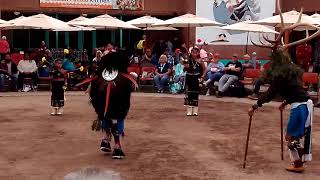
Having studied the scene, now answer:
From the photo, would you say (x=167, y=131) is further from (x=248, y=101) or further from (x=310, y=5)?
(x=310, y=5)

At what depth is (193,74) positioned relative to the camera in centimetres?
1284

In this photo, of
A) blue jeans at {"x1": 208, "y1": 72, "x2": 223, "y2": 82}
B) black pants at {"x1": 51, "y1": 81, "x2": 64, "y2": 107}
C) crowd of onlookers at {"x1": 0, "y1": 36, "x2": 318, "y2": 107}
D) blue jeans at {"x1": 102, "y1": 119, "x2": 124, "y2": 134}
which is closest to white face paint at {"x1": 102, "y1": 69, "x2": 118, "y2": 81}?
blue jeans at {"x1": 102, "y1": 119, "x2": 124, "y2": 134}

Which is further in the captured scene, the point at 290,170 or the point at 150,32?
the point at 150,32

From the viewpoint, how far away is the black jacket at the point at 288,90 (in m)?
7.25

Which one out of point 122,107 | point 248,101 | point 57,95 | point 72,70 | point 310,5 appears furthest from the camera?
point 310,5

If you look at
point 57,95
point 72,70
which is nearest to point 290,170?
point 57,95

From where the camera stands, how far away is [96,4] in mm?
28094

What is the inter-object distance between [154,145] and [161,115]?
12.9 feet

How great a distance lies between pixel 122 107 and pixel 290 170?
105 inches

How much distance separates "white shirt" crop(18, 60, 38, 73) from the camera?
61.4 feet

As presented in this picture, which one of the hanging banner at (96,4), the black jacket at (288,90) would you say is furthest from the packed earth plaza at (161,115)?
the hanging banner at (96,4)

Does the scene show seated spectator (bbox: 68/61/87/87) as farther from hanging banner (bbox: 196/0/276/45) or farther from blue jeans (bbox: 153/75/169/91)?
hanging banner (bbox: 196/0/276/45)

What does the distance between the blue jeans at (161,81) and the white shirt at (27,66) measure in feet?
Result: 14.5

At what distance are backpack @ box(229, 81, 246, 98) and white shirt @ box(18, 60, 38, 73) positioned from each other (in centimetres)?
712
